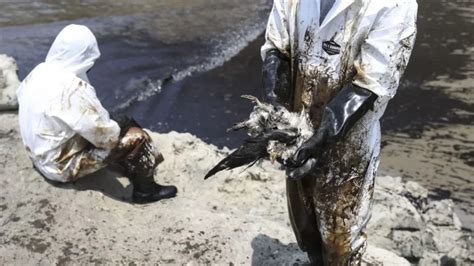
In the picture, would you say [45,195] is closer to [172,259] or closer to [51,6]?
[172,259]

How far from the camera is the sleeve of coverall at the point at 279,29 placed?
2857 millimetres

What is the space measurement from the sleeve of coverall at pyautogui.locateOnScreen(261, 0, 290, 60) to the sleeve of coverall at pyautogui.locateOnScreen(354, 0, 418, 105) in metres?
0.46

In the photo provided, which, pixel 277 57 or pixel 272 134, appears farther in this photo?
pixel 277 57

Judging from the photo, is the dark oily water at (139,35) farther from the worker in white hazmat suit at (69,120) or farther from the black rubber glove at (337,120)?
the black rubber glove at (337,120)

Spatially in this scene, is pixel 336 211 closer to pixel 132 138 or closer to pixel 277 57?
pixel 277 57

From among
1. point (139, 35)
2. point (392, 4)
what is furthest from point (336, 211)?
point (139, 35)

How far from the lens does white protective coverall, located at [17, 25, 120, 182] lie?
4.17 metres

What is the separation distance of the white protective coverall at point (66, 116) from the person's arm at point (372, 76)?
6.94 feet

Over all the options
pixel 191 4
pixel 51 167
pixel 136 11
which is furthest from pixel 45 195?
pixel 191 4

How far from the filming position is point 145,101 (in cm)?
855

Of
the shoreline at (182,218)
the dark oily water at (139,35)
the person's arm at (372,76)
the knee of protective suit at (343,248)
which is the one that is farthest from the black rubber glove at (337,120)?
the dark oily water at (139,35)

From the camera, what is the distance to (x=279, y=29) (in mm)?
2908

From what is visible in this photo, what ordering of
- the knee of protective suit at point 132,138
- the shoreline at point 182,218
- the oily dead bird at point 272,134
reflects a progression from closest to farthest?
the oily dead bird at point 272,134 → the shoreline at point 182,218 → the knee of protective suit at point 132,138

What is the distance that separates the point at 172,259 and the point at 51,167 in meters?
1.24
